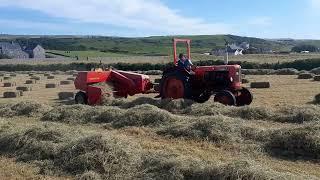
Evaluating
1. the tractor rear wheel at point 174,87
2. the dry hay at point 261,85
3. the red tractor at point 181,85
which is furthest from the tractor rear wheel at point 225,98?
the dry hay at point 261,85

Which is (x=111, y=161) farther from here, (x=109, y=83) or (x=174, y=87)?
(x=109, y=83)

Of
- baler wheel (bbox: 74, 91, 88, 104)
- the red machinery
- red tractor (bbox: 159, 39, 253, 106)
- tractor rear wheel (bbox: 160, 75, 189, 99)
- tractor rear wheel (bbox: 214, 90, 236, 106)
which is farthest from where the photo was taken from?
baler wheel (bbox: 74, 91, 88, 104)

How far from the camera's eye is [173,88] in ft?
56.7

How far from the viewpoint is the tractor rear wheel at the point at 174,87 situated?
16875mm

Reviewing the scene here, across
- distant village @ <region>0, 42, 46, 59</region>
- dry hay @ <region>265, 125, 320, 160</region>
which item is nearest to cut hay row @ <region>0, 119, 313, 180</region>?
dry hay @ <region>265, 125, 320, 160</region>

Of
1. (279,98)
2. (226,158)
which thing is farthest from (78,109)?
(279,98)

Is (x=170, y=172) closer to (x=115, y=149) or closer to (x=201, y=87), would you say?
(x=115, y=149)

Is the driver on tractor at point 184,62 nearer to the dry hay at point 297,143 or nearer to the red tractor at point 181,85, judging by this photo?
the red tractor at point 181,85

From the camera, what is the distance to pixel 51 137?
11109mm

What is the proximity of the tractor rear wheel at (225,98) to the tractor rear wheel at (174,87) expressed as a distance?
Result: 1171mm

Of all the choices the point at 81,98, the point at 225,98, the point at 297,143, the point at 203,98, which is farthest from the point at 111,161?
the point at 81,98

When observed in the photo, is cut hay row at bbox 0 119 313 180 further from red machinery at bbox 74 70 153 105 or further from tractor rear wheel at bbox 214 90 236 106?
red machinery at bbox 74 70 153 105

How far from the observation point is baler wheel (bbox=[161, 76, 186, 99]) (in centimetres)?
1698

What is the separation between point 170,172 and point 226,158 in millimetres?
1683
